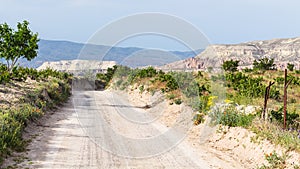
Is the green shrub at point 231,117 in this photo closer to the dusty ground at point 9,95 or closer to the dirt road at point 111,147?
the dirt road at point 111,147

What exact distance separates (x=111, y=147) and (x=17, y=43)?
19220 mm

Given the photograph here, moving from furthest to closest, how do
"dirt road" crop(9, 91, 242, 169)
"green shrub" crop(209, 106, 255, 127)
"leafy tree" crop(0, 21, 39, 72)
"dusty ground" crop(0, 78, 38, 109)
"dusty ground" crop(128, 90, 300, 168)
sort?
"leafy tree" crop(0, 21, 39, 72), "dusty ground" crop(0, 78, 38, 109), "green shrub" crop(209, 106, 255, 127), "dusty ground" crop(128, 90, 300, 168), "dirt road" crop(9, 91, 242, 169)

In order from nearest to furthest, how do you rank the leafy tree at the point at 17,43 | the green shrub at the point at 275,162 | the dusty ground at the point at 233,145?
the green shrub at the point at 275,162
the dusty ground at the point at 233,145
the leafy tree at the point at 17,43

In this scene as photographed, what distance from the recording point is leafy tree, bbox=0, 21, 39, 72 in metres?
26.5

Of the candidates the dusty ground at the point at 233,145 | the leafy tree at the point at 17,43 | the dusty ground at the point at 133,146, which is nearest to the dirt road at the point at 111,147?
the dusty ground at the point at 133,146

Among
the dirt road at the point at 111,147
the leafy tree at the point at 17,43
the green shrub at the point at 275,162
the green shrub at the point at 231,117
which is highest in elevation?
the leafy tree at the point at 17,43

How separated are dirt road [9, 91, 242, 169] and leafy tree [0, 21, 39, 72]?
13.0m

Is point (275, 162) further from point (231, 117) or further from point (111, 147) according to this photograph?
point (111, 147)

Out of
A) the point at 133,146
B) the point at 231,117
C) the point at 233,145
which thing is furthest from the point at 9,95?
the point at 233,145

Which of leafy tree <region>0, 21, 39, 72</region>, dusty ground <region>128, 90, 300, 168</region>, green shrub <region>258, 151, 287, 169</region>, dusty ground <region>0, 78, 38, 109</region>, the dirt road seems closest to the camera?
green shrub <region>258, 151, 287, 169</region>

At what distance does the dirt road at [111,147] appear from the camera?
886 cm

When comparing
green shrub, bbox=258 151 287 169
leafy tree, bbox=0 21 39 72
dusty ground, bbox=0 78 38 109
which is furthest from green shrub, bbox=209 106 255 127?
leafy tree, bbox=0 21 39 72

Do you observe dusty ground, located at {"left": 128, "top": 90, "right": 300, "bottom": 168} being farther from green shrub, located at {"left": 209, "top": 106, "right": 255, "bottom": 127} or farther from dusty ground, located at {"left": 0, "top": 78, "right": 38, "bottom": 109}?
dusty ground, located at {"left": 0, "top": 78, "right": 38, "bottom": 109}

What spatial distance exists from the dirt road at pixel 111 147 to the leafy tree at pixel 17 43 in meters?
13.0
